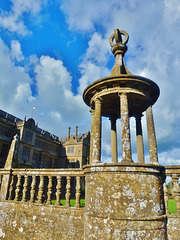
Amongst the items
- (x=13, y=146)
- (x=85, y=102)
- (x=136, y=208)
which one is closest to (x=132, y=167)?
(x=136, y=208)

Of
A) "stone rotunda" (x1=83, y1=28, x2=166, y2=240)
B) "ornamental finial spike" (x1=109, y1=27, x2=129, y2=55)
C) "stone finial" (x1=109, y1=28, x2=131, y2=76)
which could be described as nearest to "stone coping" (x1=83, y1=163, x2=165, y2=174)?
"stone rotunda" (x1=83, y1=28, x2=166, y2=240)

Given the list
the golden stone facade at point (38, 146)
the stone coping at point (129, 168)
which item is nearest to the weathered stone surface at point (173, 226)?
the stone coping at point (129, 168)

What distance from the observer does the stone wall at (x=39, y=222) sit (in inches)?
195

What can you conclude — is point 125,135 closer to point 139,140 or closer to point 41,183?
point 139,140

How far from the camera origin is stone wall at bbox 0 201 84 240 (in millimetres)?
4953

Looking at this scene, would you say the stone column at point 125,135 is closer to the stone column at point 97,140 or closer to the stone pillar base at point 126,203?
the stone pillar base at point 126,203

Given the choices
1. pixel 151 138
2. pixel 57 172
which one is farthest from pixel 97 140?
pixel 151 138

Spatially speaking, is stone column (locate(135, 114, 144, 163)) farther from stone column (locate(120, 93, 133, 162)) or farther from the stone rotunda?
stone column (locate(120, 93, 133, 162))

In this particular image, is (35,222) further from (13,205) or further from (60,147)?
(60,147)

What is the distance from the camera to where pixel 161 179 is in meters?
4.95

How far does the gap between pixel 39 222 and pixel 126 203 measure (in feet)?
10.3

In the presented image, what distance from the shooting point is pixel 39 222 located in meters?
5.43

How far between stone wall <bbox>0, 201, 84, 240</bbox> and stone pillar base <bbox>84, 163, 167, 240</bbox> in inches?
20.5

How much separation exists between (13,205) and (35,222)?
127 cm
